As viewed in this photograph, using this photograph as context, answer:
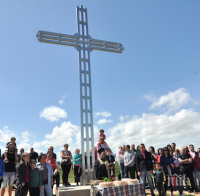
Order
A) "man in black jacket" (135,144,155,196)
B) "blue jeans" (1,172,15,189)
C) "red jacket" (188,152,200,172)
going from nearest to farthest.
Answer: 1. "blue jeans" (1,172,15,189)
2. "man in black jacket" (135,144,155,196)
3. "red jacket" (188,152,200,172)

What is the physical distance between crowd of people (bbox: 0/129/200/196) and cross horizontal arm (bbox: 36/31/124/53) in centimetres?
400

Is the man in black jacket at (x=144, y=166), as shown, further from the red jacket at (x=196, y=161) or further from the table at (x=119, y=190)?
the red jacket at (x=196, y=161)

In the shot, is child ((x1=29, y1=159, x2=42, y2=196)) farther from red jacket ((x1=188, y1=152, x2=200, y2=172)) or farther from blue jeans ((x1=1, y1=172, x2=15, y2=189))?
red jacket ((x1=188, y1=152, x2=200, y2=172))

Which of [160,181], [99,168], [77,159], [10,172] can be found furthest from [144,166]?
[10,172]

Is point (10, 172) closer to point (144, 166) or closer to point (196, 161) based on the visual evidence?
point (144, 166)

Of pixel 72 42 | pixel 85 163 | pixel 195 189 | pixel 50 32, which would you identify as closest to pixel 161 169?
pixel 195 189

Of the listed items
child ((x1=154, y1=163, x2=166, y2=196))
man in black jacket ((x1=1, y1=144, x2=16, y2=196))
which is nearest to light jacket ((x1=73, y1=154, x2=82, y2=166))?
man in black jacket ((x1=1, y1=144, x2=16, y2=196))

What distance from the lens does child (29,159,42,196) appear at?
5234mm

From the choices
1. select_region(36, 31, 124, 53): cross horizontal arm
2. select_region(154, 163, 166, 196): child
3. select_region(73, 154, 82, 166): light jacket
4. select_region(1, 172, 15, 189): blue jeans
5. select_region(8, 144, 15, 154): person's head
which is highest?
select_region(36, 31, 124, 53): cross horizontal arm

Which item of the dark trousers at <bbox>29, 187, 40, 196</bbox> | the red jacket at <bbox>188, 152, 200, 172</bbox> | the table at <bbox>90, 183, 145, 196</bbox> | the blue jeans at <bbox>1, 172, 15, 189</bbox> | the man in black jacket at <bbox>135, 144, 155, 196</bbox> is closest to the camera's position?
the table at <bbox>90, 183, 145, 196</bbox>

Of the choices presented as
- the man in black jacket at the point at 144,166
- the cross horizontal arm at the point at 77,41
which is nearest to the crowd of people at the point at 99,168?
the man in black jacket at the point at 144,166

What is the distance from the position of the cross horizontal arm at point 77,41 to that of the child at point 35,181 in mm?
5184

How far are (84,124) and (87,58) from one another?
9.51 ft

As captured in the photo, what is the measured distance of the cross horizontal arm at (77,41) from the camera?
833 cm
